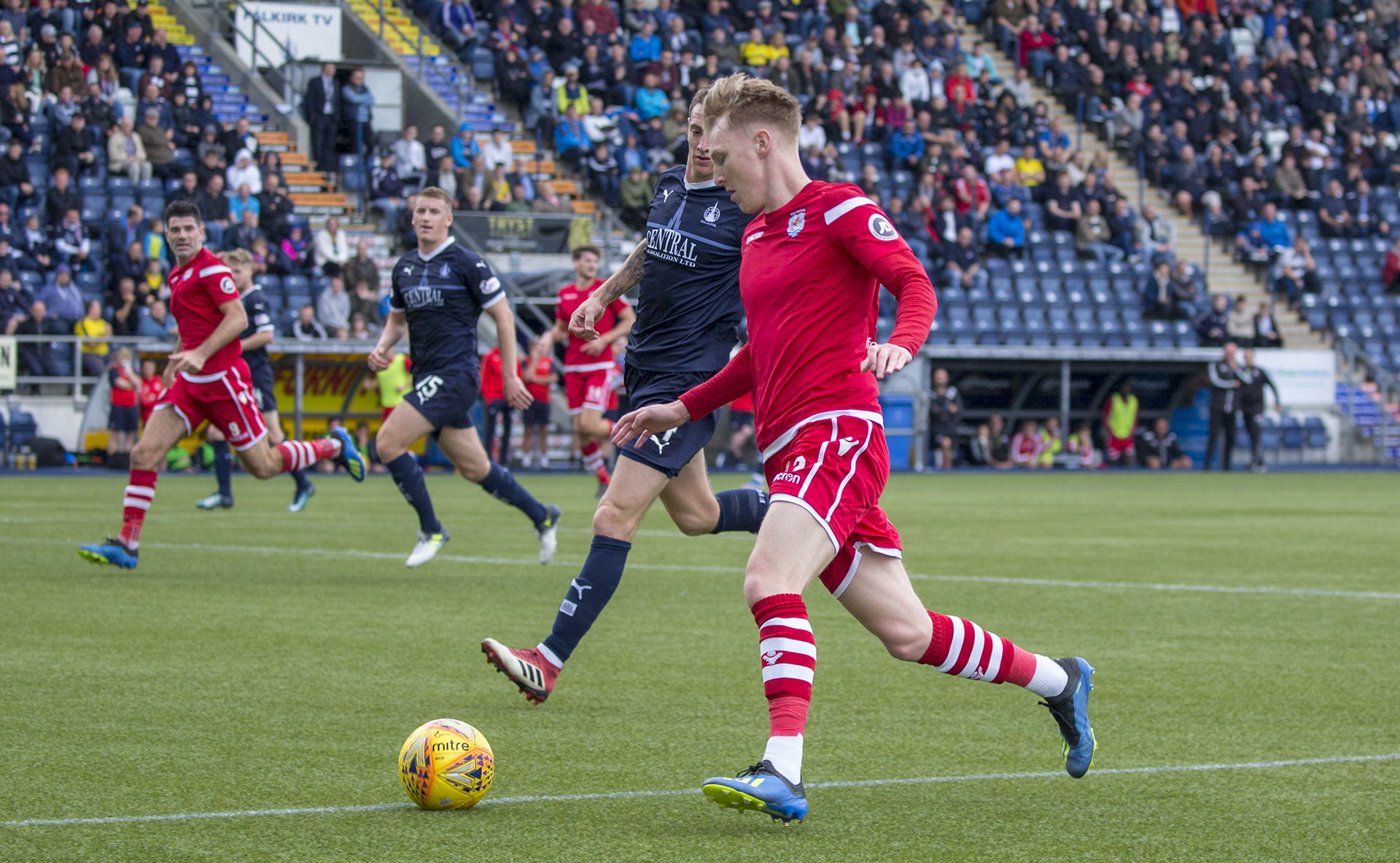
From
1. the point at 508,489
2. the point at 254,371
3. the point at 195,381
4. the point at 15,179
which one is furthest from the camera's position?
the point at 15,179

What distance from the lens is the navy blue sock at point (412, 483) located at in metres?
10.5

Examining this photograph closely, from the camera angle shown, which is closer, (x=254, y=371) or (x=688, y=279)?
(x=688, y=279)

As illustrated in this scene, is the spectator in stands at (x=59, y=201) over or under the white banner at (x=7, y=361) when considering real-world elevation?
over

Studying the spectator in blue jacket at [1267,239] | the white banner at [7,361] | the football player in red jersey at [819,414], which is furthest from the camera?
the spectator in blue jacket at [1267,239]

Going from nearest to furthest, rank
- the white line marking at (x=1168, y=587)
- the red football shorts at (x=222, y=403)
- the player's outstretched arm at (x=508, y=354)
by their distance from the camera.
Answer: the player's outstretched arm at (x=508, y=354), the white line marking at (x=1168, y=587), the red football shorts at (x=222, y=403)

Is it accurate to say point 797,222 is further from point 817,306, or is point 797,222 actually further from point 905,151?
point 905,151

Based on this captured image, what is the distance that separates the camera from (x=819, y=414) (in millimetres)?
4605

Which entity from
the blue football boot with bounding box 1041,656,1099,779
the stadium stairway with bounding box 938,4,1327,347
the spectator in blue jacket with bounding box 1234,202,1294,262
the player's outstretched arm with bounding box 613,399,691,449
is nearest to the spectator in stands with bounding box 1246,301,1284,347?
the stadium stairway with bounding box 938,4,1327,347

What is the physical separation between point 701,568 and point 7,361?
46.4 feet

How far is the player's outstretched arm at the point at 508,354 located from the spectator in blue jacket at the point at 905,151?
22.0m

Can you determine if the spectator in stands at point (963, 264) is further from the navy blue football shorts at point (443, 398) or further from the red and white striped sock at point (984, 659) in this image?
the red and white striped sock at point (984, 659)

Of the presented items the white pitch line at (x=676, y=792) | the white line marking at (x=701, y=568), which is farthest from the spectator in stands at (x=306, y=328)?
the white pitch line at (x=676, y=792)

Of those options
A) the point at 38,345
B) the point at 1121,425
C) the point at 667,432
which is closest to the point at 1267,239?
the point at 1121,425

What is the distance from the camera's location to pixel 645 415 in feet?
16.3
